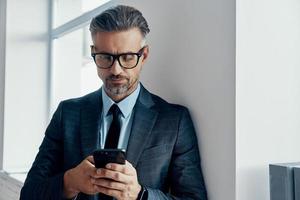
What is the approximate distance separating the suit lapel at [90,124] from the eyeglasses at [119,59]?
0.64ft

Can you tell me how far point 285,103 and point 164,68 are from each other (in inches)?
18.8

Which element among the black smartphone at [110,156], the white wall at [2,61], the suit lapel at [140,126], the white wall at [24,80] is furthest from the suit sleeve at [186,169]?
the white wall at [2,61]

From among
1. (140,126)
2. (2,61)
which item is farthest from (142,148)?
(2,61)

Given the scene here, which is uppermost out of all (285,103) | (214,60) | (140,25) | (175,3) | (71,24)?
(71,24)

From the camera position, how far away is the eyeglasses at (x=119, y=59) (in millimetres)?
1234

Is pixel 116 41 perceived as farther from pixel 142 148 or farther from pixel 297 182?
pixel 297 182

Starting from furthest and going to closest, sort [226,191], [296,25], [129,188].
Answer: [296,25] → [226,191] → [129,188]

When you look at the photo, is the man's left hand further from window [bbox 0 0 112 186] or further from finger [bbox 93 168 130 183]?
window [bbox 0 0 112 186]

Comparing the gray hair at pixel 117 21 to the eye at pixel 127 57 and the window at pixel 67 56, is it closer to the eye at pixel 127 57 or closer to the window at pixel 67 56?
the eye at pixel 127 57

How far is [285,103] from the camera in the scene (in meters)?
1.29

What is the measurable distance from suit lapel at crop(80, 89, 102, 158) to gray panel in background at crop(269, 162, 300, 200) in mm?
558

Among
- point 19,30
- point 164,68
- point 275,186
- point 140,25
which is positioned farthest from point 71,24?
point 275,186

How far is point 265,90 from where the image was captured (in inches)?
49.0

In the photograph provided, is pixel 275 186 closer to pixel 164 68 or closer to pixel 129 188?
pixel 129 188
